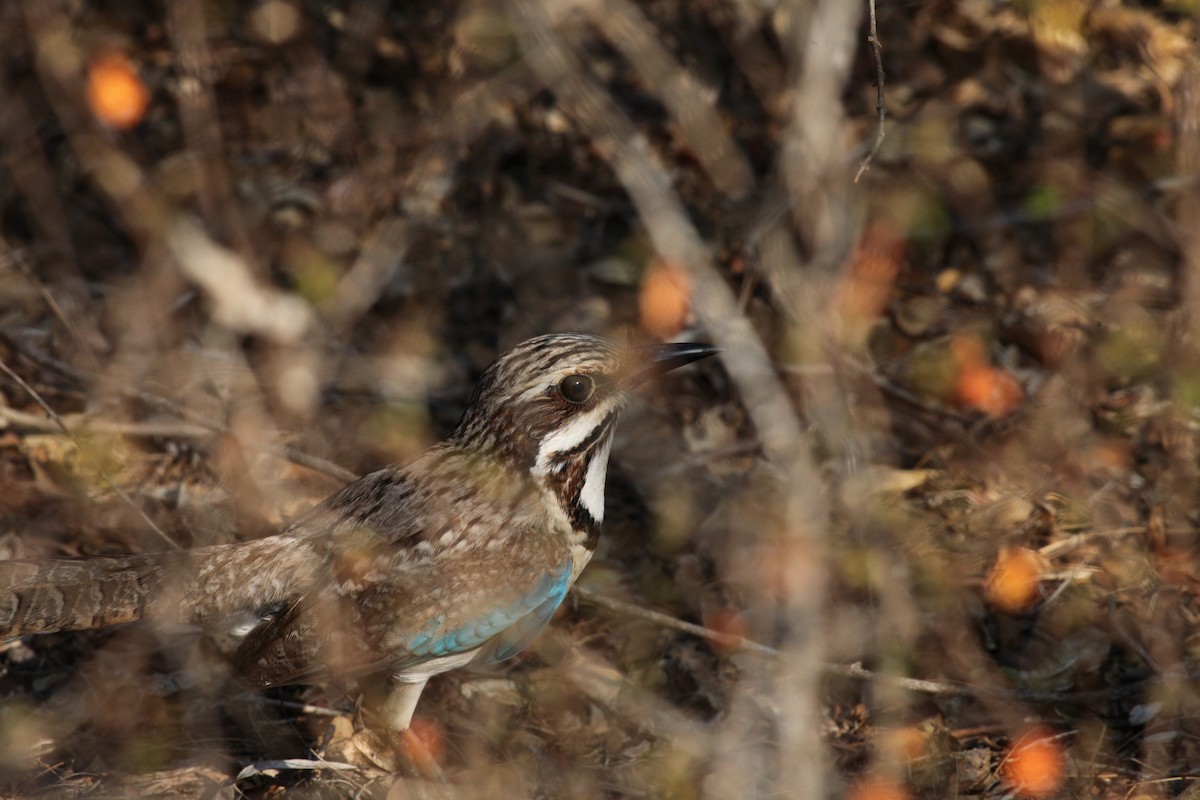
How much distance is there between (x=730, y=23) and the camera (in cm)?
1130

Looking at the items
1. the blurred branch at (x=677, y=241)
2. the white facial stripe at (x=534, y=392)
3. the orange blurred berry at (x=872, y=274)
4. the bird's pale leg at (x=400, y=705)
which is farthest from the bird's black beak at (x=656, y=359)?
the orange blurred berry at (x=872, y=274)

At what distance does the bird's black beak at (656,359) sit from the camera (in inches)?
289

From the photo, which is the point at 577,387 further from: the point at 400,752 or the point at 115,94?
the point at 115,94

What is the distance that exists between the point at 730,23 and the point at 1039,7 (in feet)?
8.51

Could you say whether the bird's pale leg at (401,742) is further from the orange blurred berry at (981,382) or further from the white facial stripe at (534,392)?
the orange blurred berry at (981,382)

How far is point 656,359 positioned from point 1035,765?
10.2 feet

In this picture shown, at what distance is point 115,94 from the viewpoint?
1160cm

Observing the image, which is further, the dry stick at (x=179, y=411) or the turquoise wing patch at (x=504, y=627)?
the dry stick at (x=179, y=411)

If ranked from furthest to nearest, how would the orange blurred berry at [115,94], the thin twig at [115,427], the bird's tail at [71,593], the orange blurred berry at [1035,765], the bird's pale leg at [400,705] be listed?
1. the orange blurred berry at [115,94]
2. the thin twig at [115,427]
3. the bird's pale leg at [400,705]
4. the orange blurred berry at [1035,765]
5. the bird's tail at [71,593]

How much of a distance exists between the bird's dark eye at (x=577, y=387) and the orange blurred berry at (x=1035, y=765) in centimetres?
314

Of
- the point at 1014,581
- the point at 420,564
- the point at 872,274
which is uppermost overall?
the point at 420,564

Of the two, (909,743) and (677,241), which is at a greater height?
(677,241)

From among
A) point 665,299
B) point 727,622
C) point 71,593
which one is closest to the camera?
point 71,593

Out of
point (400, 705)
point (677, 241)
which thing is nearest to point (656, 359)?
point (677, 241)
